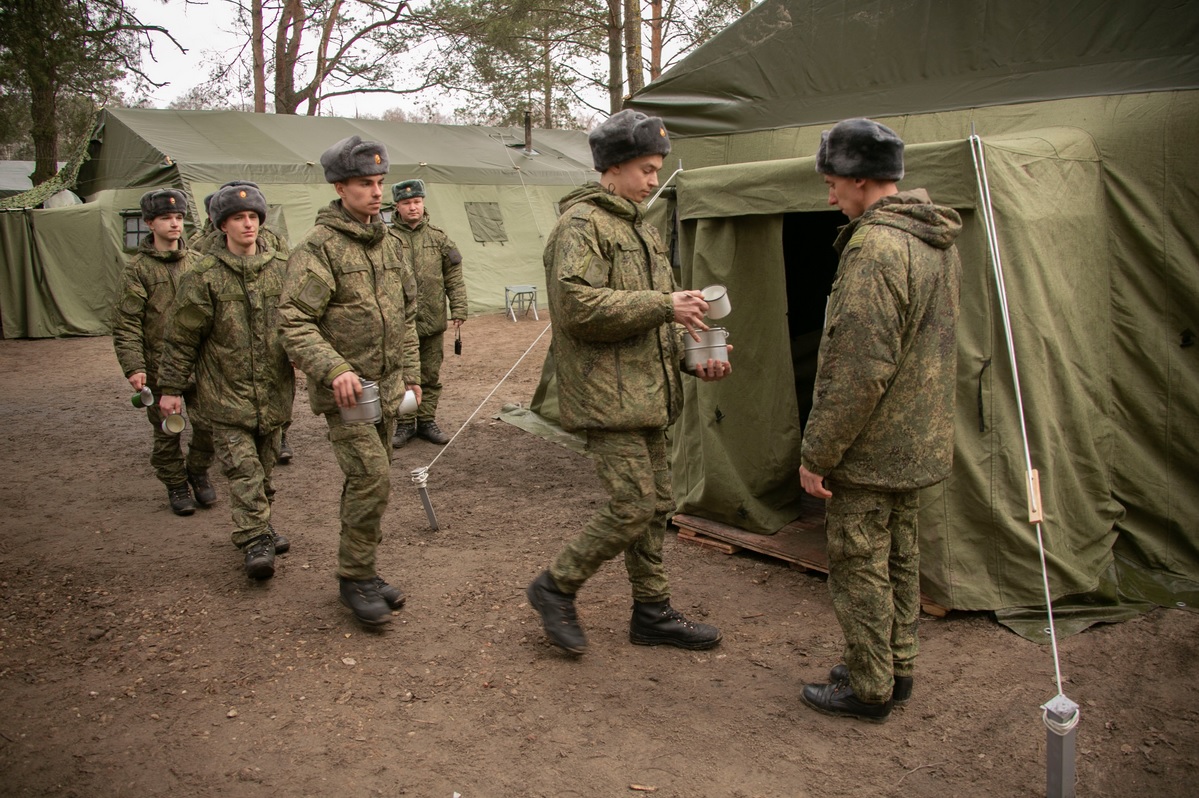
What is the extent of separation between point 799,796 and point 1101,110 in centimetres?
353

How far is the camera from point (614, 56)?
54.7ft

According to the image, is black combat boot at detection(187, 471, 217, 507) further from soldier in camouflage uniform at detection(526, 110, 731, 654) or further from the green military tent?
soldier in camouflage uniform at detection(526, 110, 731, 654)

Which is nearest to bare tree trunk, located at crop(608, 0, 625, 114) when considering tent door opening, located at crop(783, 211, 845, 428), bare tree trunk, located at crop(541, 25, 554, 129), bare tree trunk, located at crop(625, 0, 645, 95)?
bare tree trunk, located at crop(625, 0, 645, 95)

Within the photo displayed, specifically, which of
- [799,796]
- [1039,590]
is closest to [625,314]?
[799,796]

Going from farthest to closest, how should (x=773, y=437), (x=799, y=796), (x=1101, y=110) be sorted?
(x=773, y=437), (x=1101, y=110), (x=799, y=796)

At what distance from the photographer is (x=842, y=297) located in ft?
9.56

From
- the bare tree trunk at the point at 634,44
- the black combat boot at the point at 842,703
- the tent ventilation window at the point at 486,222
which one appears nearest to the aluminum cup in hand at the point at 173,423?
the black combat boot at the point at 842,703

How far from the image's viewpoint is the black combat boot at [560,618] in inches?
144

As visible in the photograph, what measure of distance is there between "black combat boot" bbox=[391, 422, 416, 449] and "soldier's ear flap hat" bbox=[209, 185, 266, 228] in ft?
9.33

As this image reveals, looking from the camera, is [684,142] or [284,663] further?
[684,142]

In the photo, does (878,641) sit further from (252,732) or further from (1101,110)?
(1101,110)

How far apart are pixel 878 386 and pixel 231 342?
322 cm

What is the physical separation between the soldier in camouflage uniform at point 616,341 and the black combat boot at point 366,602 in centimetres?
74

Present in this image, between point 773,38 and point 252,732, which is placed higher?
point 773,38
